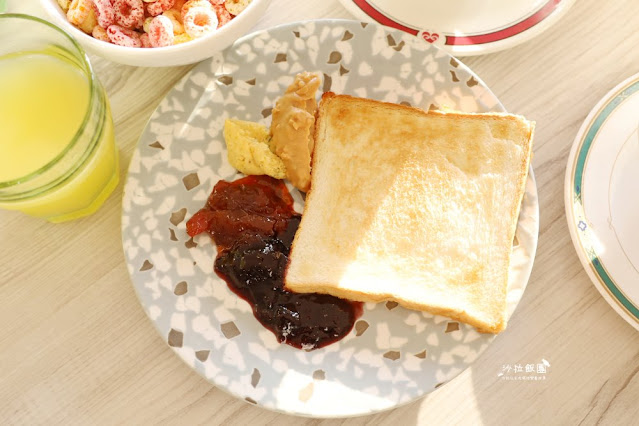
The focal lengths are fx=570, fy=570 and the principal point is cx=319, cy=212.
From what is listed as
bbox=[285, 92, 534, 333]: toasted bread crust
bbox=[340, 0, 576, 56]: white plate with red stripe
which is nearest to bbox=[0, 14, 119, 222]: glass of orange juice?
bbox=[285, 92, 534, 333]: toasted bread crust

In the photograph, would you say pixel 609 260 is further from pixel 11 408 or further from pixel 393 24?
pixel 11 408

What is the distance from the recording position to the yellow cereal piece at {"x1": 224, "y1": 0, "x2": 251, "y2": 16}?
5.29 feet

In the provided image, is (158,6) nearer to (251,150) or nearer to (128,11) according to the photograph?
(128,11)

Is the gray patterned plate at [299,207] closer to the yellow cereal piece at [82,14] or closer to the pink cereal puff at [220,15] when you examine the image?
the pink cereal puff at [220,15]

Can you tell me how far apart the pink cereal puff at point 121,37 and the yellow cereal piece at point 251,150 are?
335 mm

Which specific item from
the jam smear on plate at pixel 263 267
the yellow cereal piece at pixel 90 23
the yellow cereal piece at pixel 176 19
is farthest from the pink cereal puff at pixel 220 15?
the jam smear on plate at pixel 263 267

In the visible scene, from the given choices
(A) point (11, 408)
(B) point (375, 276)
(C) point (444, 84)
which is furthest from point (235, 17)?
(A) point (11, 408)

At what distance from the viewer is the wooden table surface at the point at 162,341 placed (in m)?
1.70

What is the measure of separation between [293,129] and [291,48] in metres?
0.32

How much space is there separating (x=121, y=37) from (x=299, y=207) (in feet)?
2.29

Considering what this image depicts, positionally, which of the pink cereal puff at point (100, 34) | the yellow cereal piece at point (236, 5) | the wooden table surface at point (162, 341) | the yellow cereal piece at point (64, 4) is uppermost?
Answer: the yellow cereal piece at point (236, 5)

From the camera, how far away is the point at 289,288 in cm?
166

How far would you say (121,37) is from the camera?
1549 mm

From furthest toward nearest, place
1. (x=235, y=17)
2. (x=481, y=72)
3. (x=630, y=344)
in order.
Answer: (x=481, y=72) < (x=630, y=344) < (x=235, y=17)
